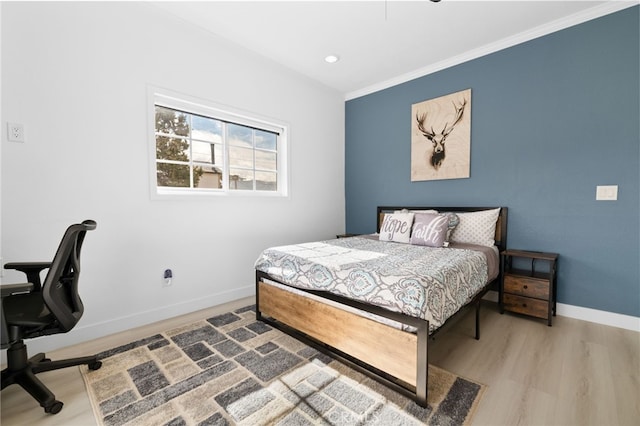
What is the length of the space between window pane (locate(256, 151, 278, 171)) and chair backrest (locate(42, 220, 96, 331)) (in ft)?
6.81

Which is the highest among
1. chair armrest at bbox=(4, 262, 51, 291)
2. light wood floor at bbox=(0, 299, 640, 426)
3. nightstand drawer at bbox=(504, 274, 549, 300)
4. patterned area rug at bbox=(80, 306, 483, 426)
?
chair armrest at bbox=(4, 262, 51, 291)

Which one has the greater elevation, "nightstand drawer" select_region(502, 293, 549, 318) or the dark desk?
the dark desk

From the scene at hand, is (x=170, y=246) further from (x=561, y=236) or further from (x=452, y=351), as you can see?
(x=561, y=236)

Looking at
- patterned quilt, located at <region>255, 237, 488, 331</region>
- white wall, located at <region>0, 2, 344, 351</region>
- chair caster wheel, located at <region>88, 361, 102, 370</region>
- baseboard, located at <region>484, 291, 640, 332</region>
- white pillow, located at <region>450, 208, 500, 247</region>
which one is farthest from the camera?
white pillow, located at <region>450, 208, 500, 247</region>

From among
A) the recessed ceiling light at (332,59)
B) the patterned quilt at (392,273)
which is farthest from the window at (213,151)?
the patterned quilt at (392,273)

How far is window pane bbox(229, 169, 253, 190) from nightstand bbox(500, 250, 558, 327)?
285cm

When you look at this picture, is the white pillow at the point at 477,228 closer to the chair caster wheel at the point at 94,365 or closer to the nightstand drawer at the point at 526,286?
the nightstand drawer at the point at 526,286

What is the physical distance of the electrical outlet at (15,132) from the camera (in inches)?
Answer: 72.3

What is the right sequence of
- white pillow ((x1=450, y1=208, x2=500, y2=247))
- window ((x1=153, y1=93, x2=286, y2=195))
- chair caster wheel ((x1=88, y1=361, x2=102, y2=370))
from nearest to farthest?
chair caster wheel ((x1=88, y1=361, x2=102, y2=370)) → window ((x1=153, y1=93, x2=286, y2=195)) → white pillow ((x1=450, y1=208, x2=500, y2=247))

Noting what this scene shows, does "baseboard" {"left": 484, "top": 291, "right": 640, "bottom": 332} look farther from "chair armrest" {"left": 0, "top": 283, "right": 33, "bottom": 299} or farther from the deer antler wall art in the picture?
"chair armrest" {"left": 0, "top": 283, "right": 33, "bottom": 299}

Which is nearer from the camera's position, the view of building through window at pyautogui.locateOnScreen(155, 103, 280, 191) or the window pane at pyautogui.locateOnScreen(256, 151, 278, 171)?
the view of building through window at pyautogui.locateOnScreen(155, 103, 280, 191)

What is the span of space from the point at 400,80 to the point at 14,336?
423 centimetres

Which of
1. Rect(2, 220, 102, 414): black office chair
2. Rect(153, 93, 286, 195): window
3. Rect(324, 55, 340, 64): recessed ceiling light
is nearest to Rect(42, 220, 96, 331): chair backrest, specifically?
Rect(2, 220, 102, 414): black office chair

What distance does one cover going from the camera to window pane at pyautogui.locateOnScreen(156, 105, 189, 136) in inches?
104
